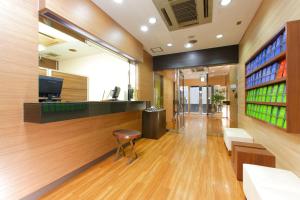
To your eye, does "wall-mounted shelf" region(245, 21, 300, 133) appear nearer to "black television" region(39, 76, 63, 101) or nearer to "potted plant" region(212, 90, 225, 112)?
"black television" region(39, 76, 63, 101)

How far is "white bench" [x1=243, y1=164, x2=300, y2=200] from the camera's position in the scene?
3.92ft

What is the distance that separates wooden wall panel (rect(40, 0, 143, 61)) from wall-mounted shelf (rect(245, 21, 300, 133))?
108 inches

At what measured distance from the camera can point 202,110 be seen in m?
11.4

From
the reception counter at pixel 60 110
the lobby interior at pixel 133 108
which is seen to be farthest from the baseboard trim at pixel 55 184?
the reception counter at pixel 60 110

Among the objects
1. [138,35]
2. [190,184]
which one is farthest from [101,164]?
[138,35]

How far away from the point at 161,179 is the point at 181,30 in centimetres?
333

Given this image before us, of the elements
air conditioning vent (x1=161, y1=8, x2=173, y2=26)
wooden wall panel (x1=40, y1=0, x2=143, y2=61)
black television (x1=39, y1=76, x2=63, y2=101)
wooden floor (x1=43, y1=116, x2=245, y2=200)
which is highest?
air conditioning vent (x1=161, y1=8, x2=173, y2=26)

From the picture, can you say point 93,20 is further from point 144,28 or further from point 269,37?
point 269,37

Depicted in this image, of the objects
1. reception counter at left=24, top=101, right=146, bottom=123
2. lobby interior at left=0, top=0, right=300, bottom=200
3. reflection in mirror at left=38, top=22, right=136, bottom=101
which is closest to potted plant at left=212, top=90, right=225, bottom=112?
lobby interior at left=0, top=0, right=300, bottom=200

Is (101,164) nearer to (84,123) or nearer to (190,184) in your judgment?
(84,123)

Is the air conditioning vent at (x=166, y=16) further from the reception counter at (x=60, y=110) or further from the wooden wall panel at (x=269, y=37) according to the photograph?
the reception counter at (x=60, y=110)

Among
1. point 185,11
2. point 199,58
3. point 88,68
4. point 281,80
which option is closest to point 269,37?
point 281,80

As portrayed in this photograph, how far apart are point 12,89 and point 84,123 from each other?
1181mm

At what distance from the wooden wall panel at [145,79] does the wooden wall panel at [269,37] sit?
2.97 metres
